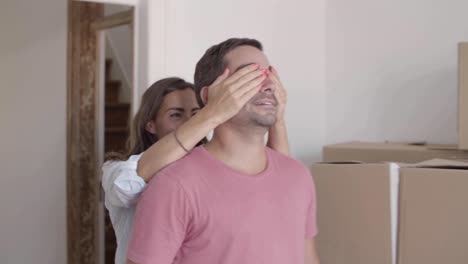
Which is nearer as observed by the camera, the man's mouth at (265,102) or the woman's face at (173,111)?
the man's mouth at (265,102)

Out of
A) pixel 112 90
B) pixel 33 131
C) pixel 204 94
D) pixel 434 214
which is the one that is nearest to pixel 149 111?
pixel 204 94

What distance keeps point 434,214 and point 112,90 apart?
305 cm

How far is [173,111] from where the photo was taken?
1.62 m

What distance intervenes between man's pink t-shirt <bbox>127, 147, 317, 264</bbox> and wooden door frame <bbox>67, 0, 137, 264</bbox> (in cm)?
201

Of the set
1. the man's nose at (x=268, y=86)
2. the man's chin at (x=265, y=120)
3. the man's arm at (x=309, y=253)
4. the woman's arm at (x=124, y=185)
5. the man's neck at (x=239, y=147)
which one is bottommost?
the man's arm at (x=309, y=253)

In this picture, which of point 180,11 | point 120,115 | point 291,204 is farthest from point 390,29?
point 120,115

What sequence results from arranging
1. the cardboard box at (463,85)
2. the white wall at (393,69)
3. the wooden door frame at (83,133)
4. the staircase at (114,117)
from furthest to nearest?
1. the staircase at (114,117)
2. the wooden door frame at (83,133)
3. the white wall at (393,69)
4. the cardboard box at (463,85)

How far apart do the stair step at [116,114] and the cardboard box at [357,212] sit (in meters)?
2.37

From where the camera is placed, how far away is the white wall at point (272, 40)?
6.90 feet

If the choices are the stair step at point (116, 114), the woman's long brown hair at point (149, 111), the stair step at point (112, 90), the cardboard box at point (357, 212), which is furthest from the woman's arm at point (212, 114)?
the stair step at point (112, 90)

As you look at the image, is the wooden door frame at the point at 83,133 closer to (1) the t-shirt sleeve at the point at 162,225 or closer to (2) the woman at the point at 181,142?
(2) the woman at the point at 181,142

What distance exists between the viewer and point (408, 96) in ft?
7.74

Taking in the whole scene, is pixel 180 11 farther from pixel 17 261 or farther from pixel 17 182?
pixel 17 261

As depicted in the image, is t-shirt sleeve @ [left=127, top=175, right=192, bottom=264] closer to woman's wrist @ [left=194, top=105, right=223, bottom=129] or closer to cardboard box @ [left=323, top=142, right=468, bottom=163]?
woman's wrist @ [left=194, top=105, right=223, bottom=129]
